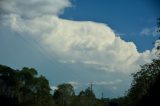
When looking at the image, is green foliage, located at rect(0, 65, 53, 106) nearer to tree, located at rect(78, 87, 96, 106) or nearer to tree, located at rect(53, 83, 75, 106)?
tree, located at rect(78, 87, 96, 106)

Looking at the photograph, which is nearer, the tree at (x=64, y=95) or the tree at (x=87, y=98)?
the tree at (x=87, y=98)

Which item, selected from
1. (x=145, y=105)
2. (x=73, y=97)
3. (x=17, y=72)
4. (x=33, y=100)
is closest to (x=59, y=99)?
(x=73, y=97)

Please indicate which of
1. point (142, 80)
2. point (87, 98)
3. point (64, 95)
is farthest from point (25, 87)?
point (142, 80)

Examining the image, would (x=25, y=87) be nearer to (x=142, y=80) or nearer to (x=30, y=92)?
(x=30, y=92)

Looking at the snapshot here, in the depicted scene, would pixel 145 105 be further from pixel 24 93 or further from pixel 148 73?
pixel 24 93

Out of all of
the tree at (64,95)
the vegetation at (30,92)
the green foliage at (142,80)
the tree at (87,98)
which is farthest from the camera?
the tree at (64,95)

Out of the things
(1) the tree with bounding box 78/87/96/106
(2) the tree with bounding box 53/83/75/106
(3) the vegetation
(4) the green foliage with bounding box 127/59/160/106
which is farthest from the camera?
(2) the tree with bounding box 53/83/75/106

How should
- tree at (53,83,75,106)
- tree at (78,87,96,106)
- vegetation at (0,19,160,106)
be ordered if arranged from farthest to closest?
tree at (53,83,75,106), tree at (78,87,96,106), vegetation at (0,19,160,106)

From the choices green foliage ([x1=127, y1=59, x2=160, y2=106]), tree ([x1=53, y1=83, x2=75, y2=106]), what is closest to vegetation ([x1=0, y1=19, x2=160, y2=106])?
tree ([x1=53, y1=83, x2=75, y2=106])

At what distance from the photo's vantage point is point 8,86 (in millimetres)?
125062

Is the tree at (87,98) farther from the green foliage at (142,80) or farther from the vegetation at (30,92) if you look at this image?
the green foliage at (142,80)

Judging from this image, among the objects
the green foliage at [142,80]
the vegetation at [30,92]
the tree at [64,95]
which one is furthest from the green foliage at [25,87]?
the green foliage at [142,80]

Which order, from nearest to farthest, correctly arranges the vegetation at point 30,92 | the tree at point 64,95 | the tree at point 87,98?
the vegetation at point 30,92, the tree at point 87,98, the tree at point 64,95

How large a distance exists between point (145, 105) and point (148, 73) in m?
12.3
